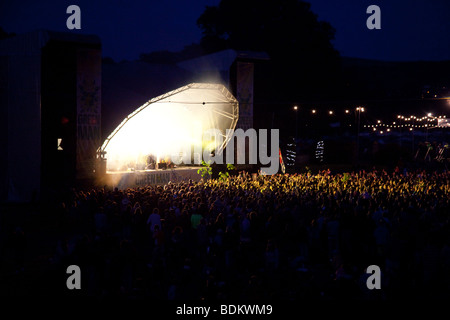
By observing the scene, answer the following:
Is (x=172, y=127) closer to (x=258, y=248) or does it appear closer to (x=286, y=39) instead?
(x=286, y=39)

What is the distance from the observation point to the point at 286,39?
40094 mm

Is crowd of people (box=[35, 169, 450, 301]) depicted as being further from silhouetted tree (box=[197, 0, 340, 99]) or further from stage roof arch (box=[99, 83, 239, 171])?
silhouetted tree (box=[197, 0, 340, 99])

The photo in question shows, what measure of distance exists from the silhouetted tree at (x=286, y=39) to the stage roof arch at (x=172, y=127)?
13.7 m

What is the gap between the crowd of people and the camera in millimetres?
7688

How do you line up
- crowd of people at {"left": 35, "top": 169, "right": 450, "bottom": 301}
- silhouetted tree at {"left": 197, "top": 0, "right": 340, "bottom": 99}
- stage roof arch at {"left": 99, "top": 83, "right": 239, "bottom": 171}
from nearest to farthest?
crowd of people at {"left": 35, "top": 169, "right": 450, "bottom": 301}
stage roof arch at {"left": 99, "top": 83, "right": 239, "bottom": 171}
silhouetted tree at {"left": 197, "top": 0, "right": 340, "bottom": 99}

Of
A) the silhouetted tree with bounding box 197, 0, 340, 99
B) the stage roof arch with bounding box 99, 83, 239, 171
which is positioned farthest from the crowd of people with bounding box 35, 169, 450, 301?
the silhouetted tree with bounding box 197, 0, 340, 99

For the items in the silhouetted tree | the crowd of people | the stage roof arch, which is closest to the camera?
the crowd of people

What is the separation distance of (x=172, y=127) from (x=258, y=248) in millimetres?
19155

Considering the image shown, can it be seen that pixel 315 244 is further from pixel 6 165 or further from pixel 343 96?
pixel 343 96

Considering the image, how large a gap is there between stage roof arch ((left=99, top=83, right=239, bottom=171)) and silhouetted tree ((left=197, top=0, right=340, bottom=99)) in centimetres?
1366

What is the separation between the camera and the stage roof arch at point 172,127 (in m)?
25.5

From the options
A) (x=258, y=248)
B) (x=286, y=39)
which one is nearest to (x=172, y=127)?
(x=286, y=39)

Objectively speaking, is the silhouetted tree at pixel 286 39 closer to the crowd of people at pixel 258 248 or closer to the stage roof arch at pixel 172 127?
the stage roof arch at pixel 172 127
